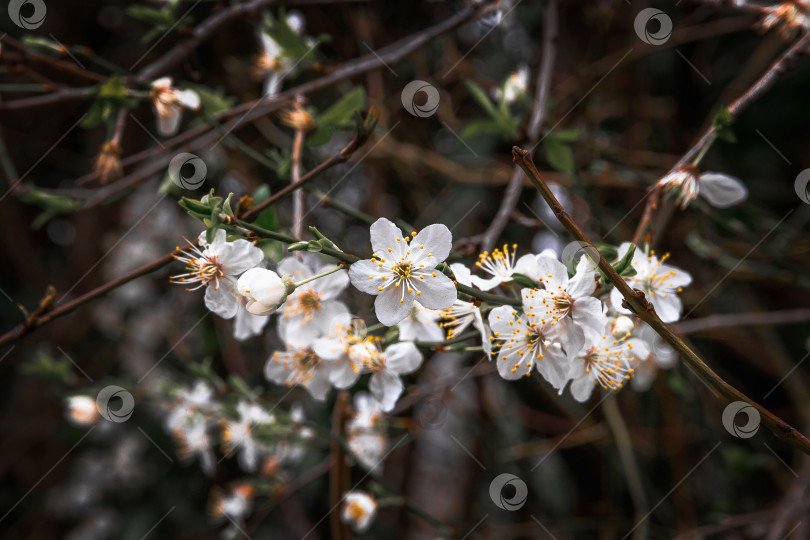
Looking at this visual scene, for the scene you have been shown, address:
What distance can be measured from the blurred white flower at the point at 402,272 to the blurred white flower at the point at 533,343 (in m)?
0.09

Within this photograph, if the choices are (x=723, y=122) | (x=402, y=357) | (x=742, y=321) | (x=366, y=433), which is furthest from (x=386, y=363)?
(x=742, y=321)

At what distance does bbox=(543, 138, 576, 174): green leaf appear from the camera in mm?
1150

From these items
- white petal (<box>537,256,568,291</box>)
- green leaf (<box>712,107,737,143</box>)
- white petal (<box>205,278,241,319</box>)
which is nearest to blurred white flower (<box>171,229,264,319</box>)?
white petal (<box>205,278,241,319</box>)

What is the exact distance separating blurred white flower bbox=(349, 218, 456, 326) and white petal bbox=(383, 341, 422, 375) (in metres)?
0.11

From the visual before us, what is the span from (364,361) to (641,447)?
122 cm

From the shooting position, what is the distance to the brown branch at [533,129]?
96 centimetres

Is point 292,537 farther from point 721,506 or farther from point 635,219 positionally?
point 635,219

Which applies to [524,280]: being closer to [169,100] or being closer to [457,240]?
[457,240]

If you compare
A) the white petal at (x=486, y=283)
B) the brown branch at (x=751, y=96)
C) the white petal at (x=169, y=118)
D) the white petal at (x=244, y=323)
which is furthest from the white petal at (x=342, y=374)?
the white petal at (x=169, y=118)

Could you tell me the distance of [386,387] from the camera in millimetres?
819

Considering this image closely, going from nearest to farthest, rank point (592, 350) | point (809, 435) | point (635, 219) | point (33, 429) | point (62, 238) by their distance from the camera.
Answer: point (592, 350) < point (809, 435) < point (635, 219) < point (33, 429) < point (62, 238)

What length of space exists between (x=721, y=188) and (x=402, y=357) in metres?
0.57

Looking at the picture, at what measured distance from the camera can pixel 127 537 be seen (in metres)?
2.04

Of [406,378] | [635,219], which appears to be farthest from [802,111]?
[406,378]
